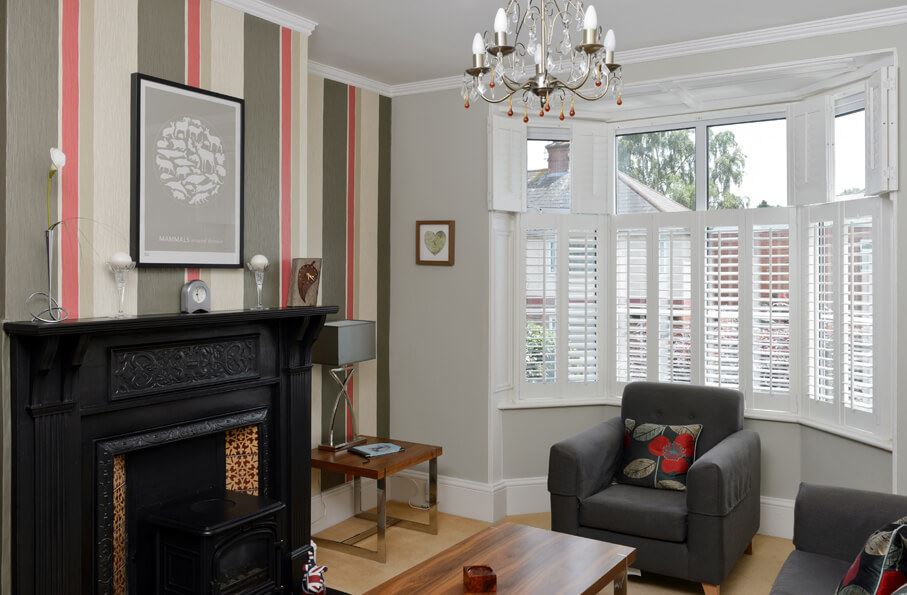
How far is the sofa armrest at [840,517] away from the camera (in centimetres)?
275

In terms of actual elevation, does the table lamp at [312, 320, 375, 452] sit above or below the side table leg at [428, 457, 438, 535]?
above

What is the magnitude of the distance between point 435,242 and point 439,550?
74.3 inches

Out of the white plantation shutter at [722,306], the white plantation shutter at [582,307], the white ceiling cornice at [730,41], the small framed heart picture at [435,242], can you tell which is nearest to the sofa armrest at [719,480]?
A: the white plantation shutter at [722,306]

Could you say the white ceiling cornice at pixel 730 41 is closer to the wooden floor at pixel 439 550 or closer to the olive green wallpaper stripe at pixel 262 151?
the olive green wallpaper stripe at pixel 262 151

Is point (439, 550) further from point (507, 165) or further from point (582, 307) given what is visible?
point (507, 165)

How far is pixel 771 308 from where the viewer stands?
429 cm

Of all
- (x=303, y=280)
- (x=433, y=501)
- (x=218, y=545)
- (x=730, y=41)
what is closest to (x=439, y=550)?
(x=433, y=501)

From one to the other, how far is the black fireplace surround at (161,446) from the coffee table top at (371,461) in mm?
382

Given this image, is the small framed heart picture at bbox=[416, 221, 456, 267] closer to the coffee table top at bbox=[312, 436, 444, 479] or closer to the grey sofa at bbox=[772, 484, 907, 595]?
the coffee table top at bbox=[312, 436, 444, 479]

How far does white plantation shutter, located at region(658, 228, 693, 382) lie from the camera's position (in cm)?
454

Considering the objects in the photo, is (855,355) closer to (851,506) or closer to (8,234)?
(851,506)

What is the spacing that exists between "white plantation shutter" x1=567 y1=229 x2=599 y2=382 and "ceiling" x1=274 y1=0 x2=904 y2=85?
4.11 ft

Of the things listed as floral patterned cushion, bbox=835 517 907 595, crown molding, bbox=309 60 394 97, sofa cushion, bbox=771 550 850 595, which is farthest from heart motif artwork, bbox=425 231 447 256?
floral patterned cushion, bbox=835 517 907 595

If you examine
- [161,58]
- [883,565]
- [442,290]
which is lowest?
[883,565]
